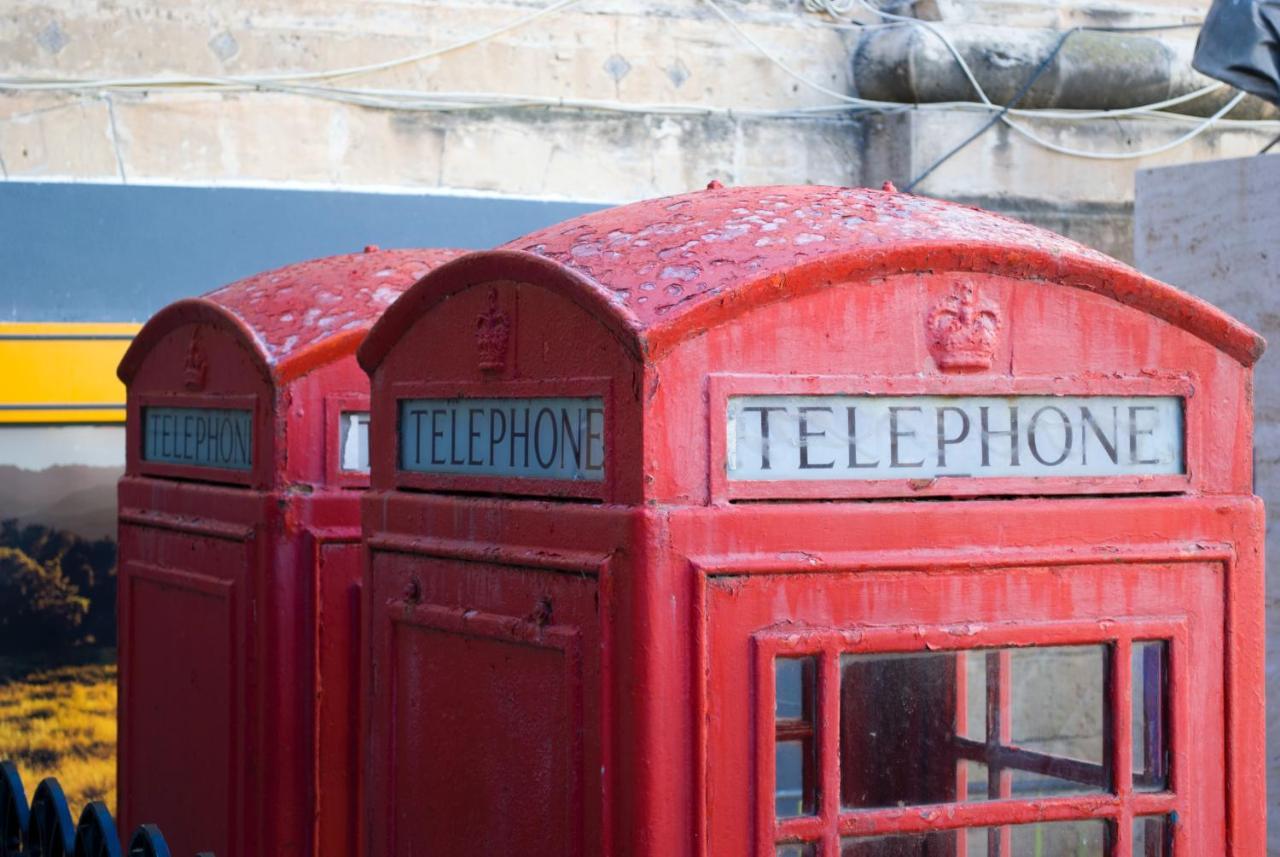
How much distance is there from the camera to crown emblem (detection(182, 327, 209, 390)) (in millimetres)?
3795

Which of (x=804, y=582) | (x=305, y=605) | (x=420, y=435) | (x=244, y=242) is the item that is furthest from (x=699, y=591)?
(x=244, y=242)

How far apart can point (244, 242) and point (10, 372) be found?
2.99 ft

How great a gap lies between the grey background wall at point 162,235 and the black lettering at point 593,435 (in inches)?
173

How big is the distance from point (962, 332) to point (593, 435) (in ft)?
1.54

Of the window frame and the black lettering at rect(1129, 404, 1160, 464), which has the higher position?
the black lettering at rect(1129, 404, 1160, 464)

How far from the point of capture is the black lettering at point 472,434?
8.13 feet

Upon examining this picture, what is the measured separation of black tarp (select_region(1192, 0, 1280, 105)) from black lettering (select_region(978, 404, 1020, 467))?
156 inches

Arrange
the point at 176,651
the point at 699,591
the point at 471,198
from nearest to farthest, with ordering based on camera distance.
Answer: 1. the point at 699,591
2. the point at 176,651
3. the point at 471,198

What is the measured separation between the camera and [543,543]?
228 cm

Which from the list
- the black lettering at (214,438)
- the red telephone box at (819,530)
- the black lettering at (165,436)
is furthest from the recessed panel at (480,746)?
the black lettering at (165,436)

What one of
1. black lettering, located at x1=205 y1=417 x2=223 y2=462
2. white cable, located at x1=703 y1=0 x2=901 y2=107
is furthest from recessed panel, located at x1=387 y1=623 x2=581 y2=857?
white cable, located at x1=703 y1=0 x2=901 y2=107

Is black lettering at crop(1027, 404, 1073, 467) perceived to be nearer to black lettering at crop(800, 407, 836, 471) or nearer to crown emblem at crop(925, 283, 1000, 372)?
crown emblem at crop(925, 283, 1000, 372)

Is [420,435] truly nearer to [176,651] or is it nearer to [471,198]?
[176,651]

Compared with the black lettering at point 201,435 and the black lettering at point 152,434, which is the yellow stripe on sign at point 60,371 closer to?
the black lettering at point 152,434
